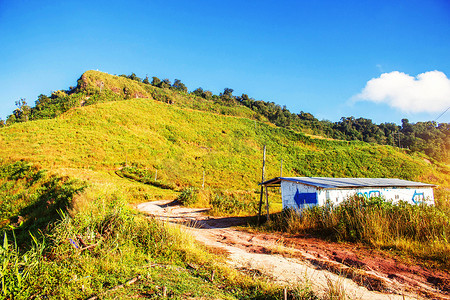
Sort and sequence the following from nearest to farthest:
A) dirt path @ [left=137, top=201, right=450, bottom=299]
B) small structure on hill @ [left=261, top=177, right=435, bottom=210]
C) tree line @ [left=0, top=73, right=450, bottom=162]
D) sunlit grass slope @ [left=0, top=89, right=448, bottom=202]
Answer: dirt path @ [left=137, top=201, right=450, bottom=299] < small structure on hill @ [left=261, top=177, right=435, bottom=210] < sunlit grass slope @ [left=0, top=89, right=448, bottom=202] < tree line @ [left=0, top=73, right=450, bottom=162]

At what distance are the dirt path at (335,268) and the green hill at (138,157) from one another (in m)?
2.70

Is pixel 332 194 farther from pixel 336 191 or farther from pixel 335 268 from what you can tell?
pixel 335 268

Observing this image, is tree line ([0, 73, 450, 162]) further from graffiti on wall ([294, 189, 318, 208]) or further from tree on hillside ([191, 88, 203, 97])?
graffiti on wall ([294, 189, 318, 208])

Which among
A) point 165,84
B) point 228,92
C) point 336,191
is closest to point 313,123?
point 228,92

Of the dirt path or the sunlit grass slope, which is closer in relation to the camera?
the dirt path

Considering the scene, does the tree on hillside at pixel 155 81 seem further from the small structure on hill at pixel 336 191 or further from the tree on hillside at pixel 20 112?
the small structure on hill at pixel 336 191

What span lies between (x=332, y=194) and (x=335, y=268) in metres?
6.10

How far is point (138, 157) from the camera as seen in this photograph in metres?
36.2

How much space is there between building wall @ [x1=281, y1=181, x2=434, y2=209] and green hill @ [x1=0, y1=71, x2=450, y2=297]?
179 centimetres

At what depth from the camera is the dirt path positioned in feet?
16.3

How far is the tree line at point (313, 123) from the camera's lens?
6181 centimetres

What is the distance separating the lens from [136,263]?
548cm

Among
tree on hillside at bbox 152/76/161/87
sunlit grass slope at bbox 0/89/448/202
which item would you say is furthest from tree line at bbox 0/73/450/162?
sunlit grass slope at bbox 0/89/448/202

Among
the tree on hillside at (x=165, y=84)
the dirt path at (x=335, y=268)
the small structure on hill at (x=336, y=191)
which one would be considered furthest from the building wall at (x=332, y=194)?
the tree on hillside at (x=165, y=84)
